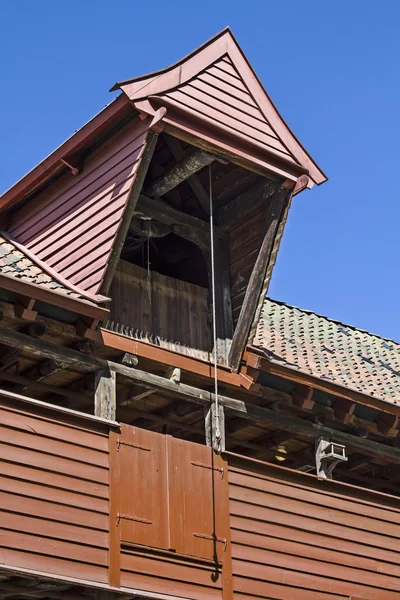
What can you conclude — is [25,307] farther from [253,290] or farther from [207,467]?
[253,290]

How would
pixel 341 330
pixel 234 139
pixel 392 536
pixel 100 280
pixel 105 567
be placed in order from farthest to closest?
pixel 341 330
pixel 392 536
pixel 234 139
pixel 100 280
pixel 105 567

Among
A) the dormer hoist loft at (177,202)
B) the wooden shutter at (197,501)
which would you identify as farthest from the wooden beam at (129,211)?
the wooden shutter at (197,501)

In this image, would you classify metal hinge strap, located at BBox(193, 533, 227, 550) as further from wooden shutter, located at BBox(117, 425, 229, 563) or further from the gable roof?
the gable roof

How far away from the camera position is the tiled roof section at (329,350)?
18.2 m

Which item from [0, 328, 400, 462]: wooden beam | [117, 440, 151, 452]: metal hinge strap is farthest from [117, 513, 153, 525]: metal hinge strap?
[0, 328, 400, 462]: wooden beam

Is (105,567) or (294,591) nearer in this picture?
(105,567)

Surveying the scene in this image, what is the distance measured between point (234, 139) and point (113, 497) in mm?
5135

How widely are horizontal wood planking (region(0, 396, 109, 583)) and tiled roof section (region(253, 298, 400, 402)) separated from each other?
11.8ft

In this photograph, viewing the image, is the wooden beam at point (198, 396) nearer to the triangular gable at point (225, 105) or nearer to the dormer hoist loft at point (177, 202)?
the dormer hoist loft at point (177, 202)

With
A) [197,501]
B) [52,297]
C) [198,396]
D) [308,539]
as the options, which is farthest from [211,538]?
[52,297]

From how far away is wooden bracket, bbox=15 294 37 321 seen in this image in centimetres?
1368

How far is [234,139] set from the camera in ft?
52.2

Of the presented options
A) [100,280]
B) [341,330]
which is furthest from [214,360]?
[341,330]

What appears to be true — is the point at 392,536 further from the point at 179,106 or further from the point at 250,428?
the point at 179,106
